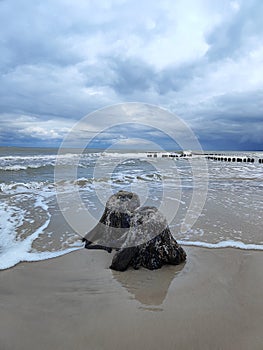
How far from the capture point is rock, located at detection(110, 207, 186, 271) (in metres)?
3.99

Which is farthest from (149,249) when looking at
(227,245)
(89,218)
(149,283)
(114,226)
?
(89,218)

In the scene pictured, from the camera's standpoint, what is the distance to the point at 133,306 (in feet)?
9.95

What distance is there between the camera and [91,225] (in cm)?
655

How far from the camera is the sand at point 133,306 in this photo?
2.48 metres

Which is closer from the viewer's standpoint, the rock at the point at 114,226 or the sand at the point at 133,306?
the sand at the point at 133,306

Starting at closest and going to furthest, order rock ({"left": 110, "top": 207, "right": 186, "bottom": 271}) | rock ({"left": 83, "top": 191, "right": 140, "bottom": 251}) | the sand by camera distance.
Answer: the sand → rock ({"left": 110, "top": 207, "right": 186, "bottom": 271}) → rock ({"left": 83, "top": 191, "right": 140, "bottom": 251})

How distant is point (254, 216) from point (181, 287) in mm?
4962

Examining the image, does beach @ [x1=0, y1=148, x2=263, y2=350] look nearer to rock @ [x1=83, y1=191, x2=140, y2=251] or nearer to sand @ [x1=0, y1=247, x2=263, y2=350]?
sand @ [x1=0, y1=247, x2=263, y2=350]

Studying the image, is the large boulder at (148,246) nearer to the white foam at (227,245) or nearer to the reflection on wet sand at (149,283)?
the reflection on wet sand at (149,283)

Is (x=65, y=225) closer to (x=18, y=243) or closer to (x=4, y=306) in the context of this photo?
(x=18, y=243)

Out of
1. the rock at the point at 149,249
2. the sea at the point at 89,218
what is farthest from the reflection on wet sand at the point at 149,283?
the sea at the point at 89,218

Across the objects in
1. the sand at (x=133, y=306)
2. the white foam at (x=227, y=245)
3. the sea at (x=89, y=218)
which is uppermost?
the sea at (x=89, y=218)

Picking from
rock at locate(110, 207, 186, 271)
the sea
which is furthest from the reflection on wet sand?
the sea

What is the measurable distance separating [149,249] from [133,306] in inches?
44.3
